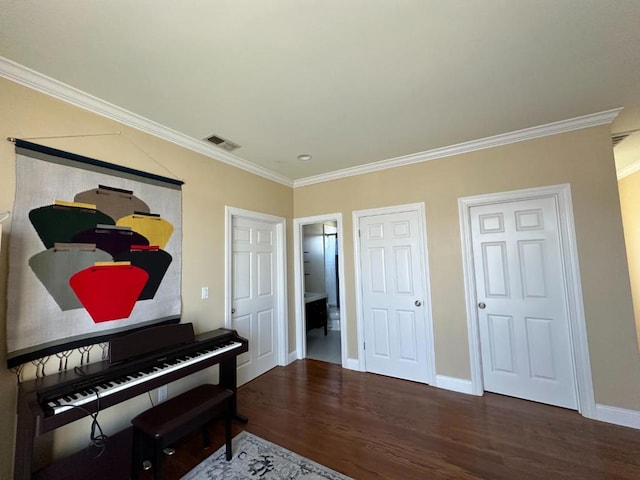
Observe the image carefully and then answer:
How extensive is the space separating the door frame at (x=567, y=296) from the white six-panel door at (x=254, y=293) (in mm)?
2423

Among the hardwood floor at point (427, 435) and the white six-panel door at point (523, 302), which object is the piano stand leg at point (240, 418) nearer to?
the hardwood floor at point (427, 435)

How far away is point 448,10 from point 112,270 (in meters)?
2.72

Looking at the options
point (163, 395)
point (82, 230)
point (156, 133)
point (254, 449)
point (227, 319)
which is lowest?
point (254, 449)

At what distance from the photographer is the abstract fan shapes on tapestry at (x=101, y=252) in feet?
5.66

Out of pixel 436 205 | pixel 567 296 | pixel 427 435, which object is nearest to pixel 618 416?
pixel 567 296

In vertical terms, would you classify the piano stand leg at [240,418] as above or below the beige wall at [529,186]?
below

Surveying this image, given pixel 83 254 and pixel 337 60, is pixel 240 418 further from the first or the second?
pixel 337 60

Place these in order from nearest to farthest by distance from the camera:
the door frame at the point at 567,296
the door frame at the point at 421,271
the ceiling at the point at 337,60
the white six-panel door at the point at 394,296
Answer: the ceiling at the point at 337,60 → the door frame at the point at 567,296 → the door frame at the point at 421,271 → the white six-panel door at the point at 394,296

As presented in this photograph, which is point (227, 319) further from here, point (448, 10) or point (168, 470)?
point (448, 10)

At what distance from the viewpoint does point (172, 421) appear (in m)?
1.65

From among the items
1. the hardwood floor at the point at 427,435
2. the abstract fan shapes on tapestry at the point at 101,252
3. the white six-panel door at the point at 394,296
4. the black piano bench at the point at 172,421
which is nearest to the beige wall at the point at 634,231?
the hardwood floor at the point at 427,435

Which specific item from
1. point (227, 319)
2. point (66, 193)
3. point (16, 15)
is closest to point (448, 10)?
point (16, 15)

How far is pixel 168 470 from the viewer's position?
184cm

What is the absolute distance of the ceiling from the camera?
4.36 feet
